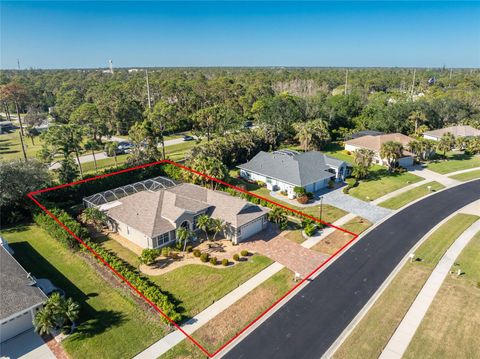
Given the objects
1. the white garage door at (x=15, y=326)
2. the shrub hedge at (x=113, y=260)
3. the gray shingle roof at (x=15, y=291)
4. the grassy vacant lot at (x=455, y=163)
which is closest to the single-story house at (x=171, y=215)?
the shrub hedge at (x=113, y=260)

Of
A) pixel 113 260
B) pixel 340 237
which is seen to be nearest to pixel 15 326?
pixel 113 260

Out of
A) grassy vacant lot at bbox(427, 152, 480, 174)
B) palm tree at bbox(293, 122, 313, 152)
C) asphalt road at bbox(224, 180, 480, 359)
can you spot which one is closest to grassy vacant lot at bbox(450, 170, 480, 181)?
grassy vacant lot at bbox(427, 152, 480, 174)

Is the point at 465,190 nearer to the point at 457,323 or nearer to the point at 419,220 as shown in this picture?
the point at 419,220

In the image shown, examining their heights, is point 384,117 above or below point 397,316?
above

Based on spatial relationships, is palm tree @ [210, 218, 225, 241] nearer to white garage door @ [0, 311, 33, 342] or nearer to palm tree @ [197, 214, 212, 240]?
palm tree @ [197, 214, 212, 240]

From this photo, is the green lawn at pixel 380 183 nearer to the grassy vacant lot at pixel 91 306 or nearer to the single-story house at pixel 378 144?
the single-story house at pixel 378 144

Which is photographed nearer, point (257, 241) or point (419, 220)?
point (257, 241)

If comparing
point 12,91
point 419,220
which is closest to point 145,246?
point 419,220
